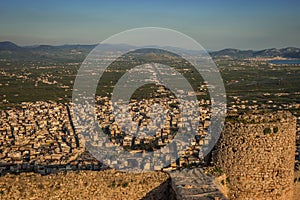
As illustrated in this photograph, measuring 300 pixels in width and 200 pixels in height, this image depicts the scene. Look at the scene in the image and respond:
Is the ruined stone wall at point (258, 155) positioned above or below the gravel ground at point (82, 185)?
above

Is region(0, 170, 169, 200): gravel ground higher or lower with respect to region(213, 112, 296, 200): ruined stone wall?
lower

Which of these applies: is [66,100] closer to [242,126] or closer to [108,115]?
[108,115]

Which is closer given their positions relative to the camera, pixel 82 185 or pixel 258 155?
pixel 258 155

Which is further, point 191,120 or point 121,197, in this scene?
point 191,120

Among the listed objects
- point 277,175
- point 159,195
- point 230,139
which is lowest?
point 159,195

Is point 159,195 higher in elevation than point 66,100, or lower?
higher

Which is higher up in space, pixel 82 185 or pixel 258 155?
pixel 258 155

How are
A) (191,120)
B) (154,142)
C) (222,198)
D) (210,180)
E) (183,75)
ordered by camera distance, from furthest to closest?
(183,75)
(191,120)
(154,142)
(210,180)
(222,198)

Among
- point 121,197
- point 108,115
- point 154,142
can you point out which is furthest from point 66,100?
point 121,197
